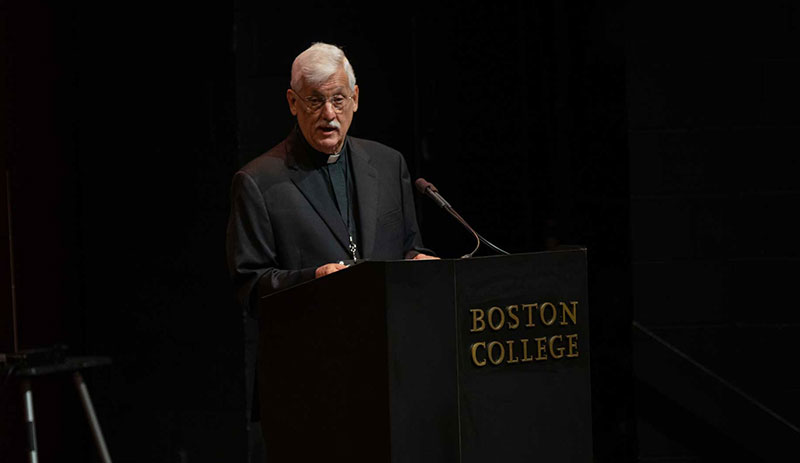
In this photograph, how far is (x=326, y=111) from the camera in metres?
2.39

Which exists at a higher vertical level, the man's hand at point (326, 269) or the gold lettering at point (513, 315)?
the man's hand at point (326, 269)

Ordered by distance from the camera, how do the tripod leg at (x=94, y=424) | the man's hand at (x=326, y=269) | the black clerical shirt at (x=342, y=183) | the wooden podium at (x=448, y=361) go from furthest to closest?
1. the tripod leg at (x=94, y=424)
2. the black clerical shirt at (x=342, y=183)
3. the man's hand at (x=326, y=269)
4. the wooden podium at (x=448, y=361)

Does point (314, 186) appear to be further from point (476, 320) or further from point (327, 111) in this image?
point (476, 320)

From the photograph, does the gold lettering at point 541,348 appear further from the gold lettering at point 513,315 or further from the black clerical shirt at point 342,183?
the black clerical shirt at point 342,183

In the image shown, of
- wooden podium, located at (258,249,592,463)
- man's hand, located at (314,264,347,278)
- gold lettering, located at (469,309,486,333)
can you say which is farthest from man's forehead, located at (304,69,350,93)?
gold lettering, located at (469,309,486,333)

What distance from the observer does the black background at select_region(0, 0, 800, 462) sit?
10.6 feet

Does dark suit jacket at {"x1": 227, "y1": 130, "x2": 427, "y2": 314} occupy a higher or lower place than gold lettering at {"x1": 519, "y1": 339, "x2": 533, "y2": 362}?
higher

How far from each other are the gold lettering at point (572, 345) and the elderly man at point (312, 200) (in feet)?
1.60

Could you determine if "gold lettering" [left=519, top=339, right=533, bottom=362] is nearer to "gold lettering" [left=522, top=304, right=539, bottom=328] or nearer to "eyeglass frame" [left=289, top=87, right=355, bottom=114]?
"gold lettering" [left=522, top=304, right=539, bottom=328]

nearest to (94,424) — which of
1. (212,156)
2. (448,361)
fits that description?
(212,156)

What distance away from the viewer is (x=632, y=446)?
3.35 meters

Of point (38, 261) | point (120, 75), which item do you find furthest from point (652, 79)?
point (38, 261)

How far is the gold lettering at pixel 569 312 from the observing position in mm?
1944

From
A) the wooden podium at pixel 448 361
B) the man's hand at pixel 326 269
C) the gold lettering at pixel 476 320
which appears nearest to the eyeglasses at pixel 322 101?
the man's hand at pixel 326 269
